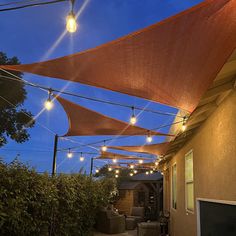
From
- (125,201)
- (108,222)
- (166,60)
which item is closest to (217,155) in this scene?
(166,60)

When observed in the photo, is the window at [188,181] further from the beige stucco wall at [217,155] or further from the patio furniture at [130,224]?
the patio furniture at [130,224]

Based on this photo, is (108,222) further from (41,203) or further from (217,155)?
(217,155)

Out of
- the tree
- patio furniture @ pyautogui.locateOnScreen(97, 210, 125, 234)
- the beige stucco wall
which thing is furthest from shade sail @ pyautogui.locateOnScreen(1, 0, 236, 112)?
the tree

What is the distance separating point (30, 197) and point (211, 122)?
298cm

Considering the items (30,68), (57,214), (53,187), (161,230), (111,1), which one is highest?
(111,1)

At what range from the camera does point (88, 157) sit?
1623 cm

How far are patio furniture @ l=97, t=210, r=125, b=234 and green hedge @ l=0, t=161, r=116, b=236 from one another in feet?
9.96

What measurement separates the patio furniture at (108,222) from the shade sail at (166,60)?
8.90 m

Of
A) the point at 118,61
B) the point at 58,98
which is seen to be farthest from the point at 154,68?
the point at 58,98

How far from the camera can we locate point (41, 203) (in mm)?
5328

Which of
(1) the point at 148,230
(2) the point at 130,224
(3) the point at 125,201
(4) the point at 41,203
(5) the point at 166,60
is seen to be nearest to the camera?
(5) the point at 166,60

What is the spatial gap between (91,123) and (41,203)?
177cm

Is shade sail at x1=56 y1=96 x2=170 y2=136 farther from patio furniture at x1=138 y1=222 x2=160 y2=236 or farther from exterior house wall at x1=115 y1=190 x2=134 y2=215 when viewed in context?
exterior house wall at x1=115 y1=190 x2=134 y2=215

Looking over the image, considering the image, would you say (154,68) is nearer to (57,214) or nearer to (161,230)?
(57,214)
